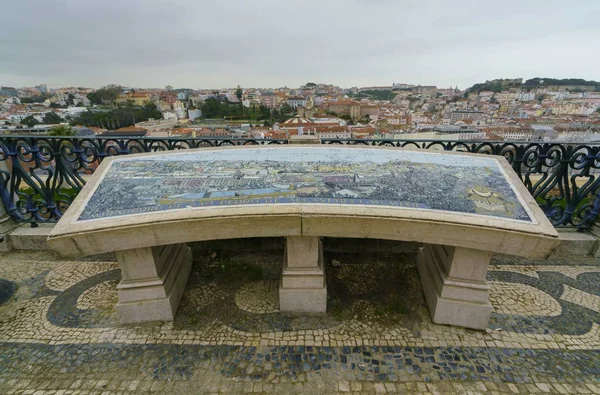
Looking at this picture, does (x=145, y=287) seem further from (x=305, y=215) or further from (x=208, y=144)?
(x=208, y=144)

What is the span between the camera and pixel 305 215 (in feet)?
8.58

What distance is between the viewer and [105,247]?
263 centimetres

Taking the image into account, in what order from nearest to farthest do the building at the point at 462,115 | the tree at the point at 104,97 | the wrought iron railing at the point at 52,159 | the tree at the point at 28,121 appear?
the wrought iron railing at the point at 52,159, the tree at the point at 28,121, the building at the point at 462,115, the tree at the point at 104,97

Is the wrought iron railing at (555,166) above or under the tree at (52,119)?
above

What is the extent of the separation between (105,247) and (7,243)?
10.5 feet

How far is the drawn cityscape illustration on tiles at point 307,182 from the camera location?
2.79 metres

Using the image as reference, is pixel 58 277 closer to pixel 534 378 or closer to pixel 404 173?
pixel 404 173

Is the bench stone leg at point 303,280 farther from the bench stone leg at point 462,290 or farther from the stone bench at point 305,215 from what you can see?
the bench stone leg at point 462,290

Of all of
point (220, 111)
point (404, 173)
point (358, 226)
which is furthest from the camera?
point (220, 111)

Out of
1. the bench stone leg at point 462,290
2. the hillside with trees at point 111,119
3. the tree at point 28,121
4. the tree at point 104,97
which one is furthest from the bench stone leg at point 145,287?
the tree at point 104,97

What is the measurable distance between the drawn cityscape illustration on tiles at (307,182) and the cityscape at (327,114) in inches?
1657

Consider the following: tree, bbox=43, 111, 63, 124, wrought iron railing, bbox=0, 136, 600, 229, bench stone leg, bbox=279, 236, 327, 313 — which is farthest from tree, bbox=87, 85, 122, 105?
bench stone leg, bbox=279, 236, 327, 313

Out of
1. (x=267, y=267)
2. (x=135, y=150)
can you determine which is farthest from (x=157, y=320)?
(x=135, y=150)

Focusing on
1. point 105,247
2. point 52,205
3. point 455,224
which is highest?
point 455,224
